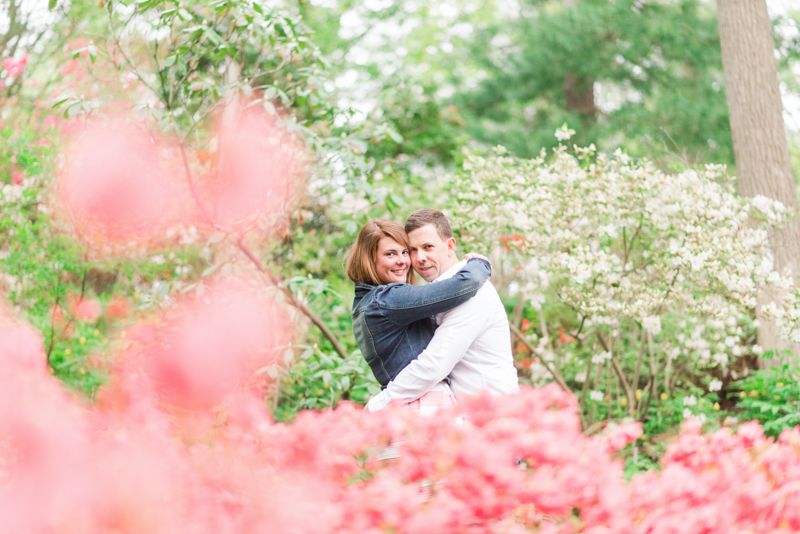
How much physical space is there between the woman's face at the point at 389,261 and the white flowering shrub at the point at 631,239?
1.68m

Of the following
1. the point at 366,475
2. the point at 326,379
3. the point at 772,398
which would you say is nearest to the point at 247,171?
the point at 326,379

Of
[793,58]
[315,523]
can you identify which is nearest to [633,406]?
[315,523]

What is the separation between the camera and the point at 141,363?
374 centimetres

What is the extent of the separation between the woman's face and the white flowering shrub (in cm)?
168

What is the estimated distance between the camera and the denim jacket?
2.33 m

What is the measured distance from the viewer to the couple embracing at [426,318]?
Result: 7.63 feet

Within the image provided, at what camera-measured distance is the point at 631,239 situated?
437 centimetres

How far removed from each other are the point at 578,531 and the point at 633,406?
359 cm

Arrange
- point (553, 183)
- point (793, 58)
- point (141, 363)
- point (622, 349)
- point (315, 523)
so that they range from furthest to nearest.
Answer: point (793, 58)
point (622, 349)
point (553, 183)
point (141, 363)
point (315, 523)

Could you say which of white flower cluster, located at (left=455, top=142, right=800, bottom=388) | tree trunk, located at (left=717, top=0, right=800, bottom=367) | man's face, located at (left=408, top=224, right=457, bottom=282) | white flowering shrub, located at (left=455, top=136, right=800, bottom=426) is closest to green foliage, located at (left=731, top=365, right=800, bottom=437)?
white flowering shrub, located at (left=455, top=136, right=800, bottom=426)

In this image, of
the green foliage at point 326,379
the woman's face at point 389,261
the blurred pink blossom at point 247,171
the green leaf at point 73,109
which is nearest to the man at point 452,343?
the woman's face at point 389,261

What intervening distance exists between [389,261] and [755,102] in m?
4.43

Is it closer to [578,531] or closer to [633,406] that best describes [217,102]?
[578,531]

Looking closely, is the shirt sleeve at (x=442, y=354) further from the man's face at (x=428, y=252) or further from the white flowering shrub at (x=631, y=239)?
the white flowering shrub at (x=631, y=239)
